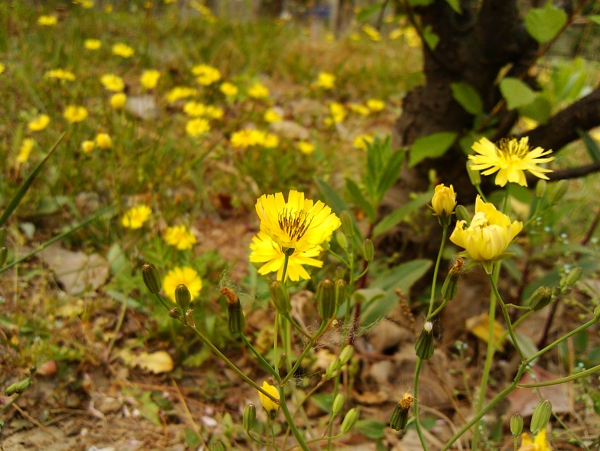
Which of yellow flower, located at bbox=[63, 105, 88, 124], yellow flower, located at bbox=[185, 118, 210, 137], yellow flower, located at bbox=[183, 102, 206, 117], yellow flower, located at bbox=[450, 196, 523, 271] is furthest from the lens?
yellow flower, located at bbox=[183, 102, 206, 117]

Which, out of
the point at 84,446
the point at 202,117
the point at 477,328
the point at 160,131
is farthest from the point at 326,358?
the point at 202,117

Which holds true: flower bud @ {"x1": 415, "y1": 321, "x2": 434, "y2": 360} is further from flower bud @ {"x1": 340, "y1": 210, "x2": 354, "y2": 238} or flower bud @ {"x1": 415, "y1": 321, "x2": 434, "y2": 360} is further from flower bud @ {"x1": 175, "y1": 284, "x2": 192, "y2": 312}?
flower bud @ {"x1": 175, "y1": 284, "x2": 192, "y2": 312}

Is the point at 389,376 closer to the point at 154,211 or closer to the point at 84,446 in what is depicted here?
the point at 84,446

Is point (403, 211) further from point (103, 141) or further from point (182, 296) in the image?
point (103, 141)

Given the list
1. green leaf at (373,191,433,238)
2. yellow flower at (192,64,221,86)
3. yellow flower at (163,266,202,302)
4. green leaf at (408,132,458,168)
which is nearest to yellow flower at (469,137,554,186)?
green leaf at (373,191,433,238)

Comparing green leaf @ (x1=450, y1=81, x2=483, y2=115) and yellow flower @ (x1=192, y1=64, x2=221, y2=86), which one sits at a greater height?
green leaf @ (x1=450, y1=81, x2=483, y2=115)

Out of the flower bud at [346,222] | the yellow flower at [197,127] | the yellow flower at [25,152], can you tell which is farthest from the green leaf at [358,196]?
the yellow flower at [25,152]
